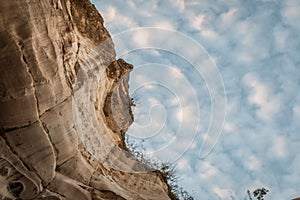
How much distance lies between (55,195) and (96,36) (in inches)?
226

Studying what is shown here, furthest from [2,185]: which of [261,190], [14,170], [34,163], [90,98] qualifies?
[261,190]

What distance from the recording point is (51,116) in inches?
238

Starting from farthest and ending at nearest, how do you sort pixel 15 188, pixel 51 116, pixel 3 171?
pixel 51 116 < pixel 15 188 < pixel 3 171

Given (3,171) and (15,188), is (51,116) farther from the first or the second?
(15,188)

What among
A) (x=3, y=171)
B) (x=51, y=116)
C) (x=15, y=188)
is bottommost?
(x=15, y=188)

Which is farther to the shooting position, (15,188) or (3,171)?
(15,188)

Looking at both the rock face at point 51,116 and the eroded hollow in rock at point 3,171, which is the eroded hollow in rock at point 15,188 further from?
the eroded hollow in rock at point 3,171

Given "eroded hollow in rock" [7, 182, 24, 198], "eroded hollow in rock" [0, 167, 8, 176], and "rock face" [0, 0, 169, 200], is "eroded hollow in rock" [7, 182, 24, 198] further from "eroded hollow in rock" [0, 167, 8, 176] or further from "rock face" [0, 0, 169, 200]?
"eroded hollow in rock" [0, 167, 8, 176]

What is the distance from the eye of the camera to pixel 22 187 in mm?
5480

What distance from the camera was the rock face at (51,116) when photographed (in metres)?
5.39

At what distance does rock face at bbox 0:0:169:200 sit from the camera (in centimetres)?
539

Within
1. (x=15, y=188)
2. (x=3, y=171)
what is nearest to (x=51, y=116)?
(x=3, y=171)

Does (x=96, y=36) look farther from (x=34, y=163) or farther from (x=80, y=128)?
(x=34, y=163)

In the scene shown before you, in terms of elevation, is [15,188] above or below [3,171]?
below
